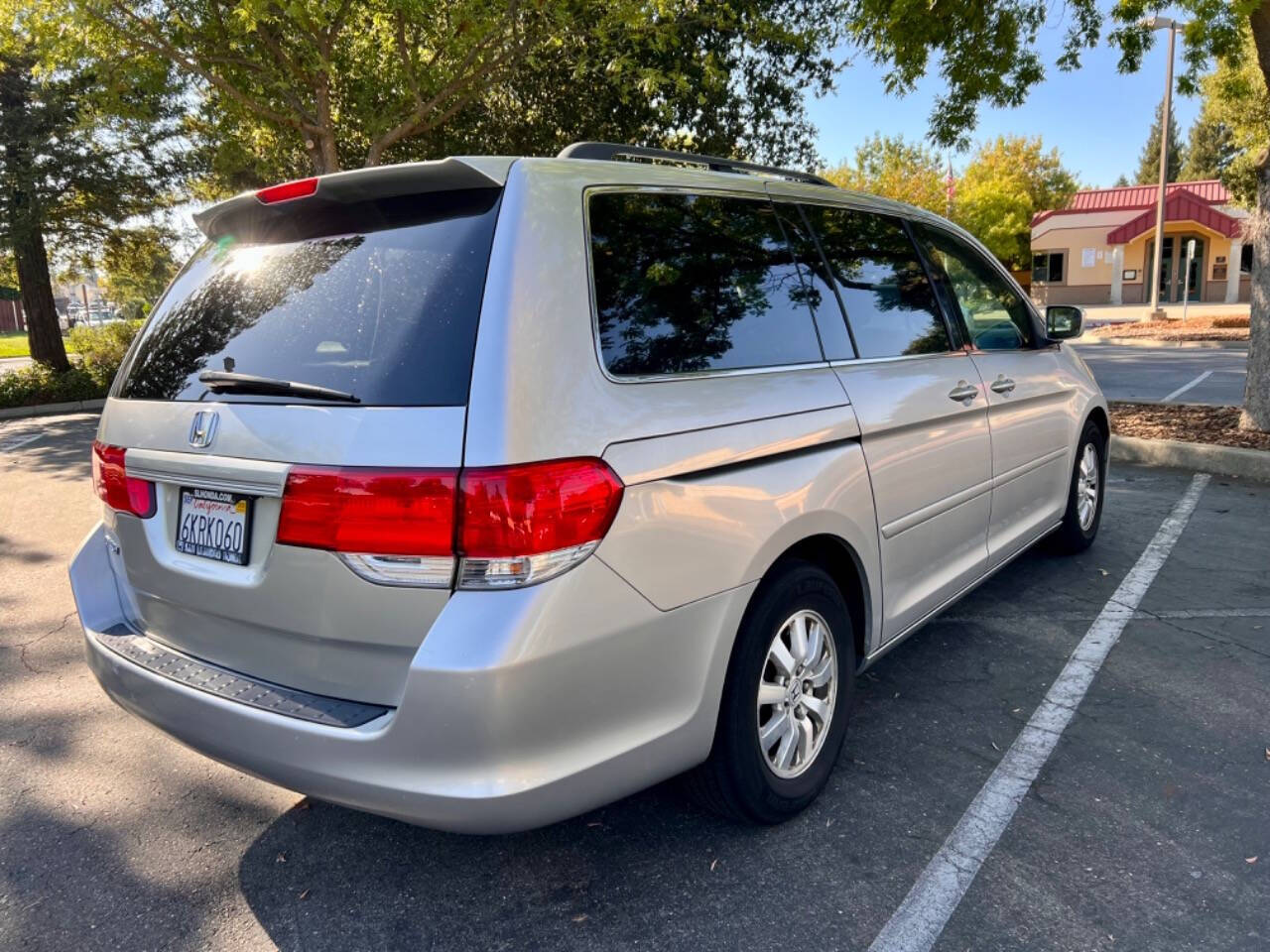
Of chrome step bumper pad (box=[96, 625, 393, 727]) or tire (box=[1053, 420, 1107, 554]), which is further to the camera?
tire (box=[1053, 420, 1107, 554])

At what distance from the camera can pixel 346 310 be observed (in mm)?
2342

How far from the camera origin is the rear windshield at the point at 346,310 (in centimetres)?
209

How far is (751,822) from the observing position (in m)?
2.68

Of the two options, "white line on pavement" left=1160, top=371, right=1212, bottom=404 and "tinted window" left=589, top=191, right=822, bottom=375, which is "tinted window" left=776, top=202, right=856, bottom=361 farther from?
"white line on pavement" left=1160, top=371, right=1212, bottom=404

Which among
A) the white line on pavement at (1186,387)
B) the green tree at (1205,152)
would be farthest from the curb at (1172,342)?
the green tree at (1205,152)

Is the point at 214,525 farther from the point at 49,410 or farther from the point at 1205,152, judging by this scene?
the point at 1205,152

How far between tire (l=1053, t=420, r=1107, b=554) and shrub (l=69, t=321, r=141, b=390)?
18006 millimetres

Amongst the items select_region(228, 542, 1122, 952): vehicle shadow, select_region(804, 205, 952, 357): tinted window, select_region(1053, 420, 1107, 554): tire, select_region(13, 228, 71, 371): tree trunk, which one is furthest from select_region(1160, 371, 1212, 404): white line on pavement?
select_region(13, 228, 71, 371): tree trunk

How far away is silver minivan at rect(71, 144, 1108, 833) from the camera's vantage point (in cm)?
198

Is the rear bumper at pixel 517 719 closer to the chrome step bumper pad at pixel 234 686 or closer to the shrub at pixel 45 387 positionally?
the chrome step bumper pad at pixel 234 686

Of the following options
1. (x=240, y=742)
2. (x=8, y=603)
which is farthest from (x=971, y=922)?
(x=8, y=603)

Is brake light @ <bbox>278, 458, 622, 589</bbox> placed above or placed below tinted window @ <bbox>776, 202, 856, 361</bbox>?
below

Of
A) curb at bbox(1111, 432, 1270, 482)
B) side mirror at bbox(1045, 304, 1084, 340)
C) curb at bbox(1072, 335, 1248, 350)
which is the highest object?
side mirror at bbox(1045, 304, 1084, 340)

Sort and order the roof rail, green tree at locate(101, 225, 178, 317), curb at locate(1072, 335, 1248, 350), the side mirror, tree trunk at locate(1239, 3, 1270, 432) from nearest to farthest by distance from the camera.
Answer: the roof rail
the side mirror
tree trunk at locate(1239, 3, 1270, 432)
green tree at locate(101, 225, 178, 317)
curb at locate(1072, 335, 1248, 350)
